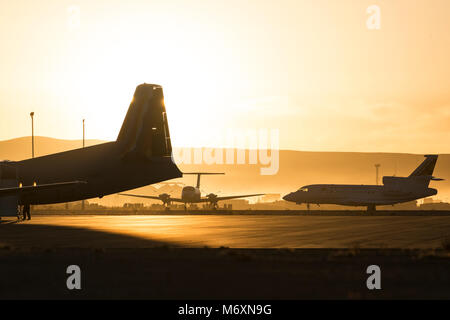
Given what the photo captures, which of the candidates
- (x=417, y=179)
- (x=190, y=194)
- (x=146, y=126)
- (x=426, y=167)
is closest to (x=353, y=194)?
(x=417, y=179)

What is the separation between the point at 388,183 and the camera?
3307 inches

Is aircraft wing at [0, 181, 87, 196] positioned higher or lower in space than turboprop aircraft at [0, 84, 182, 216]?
lower

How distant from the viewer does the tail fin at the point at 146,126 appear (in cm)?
4438

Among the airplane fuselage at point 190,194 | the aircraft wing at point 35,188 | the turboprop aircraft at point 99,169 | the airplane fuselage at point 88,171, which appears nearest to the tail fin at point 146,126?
the turboprop aircraft at point 99,169

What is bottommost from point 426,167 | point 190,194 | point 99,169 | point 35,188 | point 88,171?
point 190,194

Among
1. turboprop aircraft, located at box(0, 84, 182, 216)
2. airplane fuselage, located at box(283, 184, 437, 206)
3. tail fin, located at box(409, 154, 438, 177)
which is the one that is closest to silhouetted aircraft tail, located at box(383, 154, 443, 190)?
tail fin, located at box(409, 154, 438, 177)

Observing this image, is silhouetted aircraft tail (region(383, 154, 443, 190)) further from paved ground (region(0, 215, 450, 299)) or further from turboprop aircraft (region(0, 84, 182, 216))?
paved ground (region(0, 215, 450, 299))

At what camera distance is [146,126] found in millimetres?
45406

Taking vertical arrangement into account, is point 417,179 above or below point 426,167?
below

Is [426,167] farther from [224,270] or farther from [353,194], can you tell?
[224,270]

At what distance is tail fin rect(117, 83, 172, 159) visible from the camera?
146 ft
